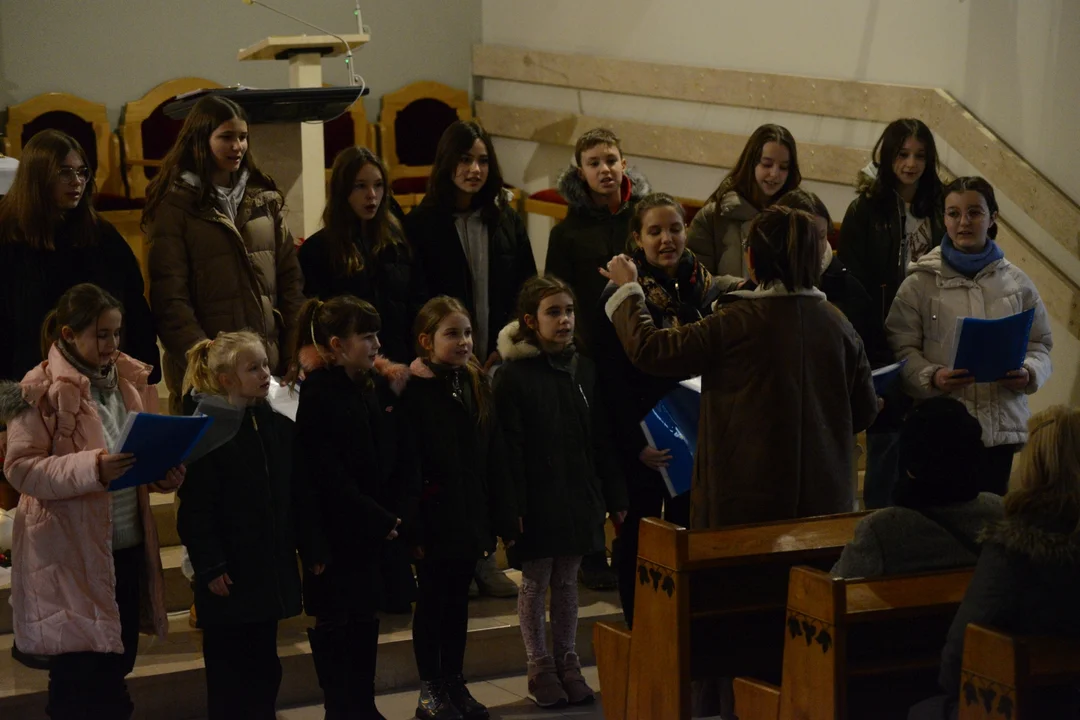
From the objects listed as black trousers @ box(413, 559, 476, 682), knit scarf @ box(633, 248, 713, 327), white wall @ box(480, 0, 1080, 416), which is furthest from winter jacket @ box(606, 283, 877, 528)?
white wall @ box(480, 0, 1080, 416)

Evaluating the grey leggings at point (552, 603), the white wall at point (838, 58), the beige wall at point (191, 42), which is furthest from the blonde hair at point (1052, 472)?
the beige wall at point (191, 42)

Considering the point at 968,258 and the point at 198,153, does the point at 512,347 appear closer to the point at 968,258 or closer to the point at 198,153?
the point at 198,153

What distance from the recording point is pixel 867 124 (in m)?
6.19

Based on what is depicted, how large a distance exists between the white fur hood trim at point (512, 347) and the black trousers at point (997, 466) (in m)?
1.36

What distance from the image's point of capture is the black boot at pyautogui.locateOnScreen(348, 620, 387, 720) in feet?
12.0

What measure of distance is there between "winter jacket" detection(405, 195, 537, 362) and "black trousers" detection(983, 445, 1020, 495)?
1.46 m

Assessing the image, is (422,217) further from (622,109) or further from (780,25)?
(622,109)

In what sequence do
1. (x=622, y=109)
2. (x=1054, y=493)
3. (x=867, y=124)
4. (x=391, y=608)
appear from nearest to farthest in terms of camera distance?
(x=1054, y=493)
(x=391, y=608)
(x=867, y=124)
(x=622, y=109)

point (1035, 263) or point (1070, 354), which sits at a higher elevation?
point (1035, 263)

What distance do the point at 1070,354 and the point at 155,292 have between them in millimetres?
3333

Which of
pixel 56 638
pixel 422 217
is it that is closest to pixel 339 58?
pixel 422 217

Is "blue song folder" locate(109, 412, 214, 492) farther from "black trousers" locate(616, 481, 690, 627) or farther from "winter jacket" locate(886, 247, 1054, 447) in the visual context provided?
"winter jacket" locate(886, 247, 1054, 447)

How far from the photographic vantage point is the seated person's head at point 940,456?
2.80 meters

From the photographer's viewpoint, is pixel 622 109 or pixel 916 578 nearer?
pixel 916 578
